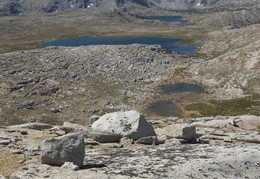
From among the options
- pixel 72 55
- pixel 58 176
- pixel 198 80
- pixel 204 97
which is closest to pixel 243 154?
pixel 58 176

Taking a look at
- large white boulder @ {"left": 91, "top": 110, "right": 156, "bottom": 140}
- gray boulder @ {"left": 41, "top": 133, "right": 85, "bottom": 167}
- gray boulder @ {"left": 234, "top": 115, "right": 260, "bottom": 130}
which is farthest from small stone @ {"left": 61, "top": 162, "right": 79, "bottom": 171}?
gray boulder @ {"left": 234, "top": 115, "right": 260, "bottom": 130}

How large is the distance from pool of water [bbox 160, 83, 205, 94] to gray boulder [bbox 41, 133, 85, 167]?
2605 inches

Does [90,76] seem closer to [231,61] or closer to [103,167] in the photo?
[231,61]

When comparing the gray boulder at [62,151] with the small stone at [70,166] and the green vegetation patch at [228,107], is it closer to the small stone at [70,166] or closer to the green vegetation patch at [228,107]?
the small stone at [70,166]

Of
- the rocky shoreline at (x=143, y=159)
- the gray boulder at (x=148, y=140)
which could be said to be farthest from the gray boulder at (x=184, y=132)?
the gray boulder at (x=148, y=140)

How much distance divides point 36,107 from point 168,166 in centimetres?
6234

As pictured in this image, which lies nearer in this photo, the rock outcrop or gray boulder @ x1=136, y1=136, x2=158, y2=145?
the rock outcrop

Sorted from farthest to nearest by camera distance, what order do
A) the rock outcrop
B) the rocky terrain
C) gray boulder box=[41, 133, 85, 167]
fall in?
the rocky terrain, gray boulder box=[41, 133, 85, 167], the rock outcrop

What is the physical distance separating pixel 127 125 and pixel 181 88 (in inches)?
2402

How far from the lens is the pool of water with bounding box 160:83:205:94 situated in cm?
8231

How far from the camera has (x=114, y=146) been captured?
2350 cm

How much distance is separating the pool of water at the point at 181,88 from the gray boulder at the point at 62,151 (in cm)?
6617

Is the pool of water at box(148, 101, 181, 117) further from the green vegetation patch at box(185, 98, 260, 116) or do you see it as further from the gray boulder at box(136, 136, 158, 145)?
the gray boulder at box(136, 136, 158, 145)

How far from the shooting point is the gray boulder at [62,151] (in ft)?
53.5
